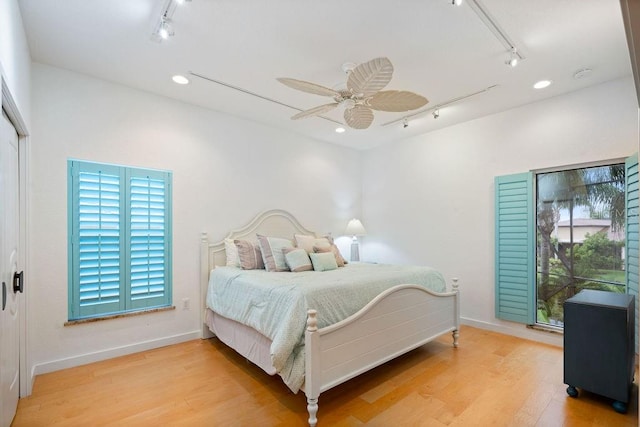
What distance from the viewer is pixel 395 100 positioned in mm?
2303

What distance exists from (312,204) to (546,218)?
9.87 ft

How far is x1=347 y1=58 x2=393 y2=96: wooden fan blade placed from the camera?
189cm

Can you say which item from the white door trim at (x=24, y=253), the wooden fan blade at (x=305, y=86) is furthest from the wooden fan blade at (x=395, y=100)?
the white door trim at (x=24, y=253)

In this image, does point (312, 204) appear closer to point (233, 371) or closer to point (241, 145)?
point (241, 145)

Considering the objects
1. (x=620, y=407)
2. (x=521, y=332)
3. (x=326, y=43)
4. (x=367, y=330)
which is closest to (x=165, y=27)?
(x=326, y=43)

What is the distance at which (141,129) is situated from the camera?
320 centimetres

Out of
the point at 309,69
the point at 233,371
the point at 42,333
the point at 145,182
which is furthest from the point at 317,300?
the point at 42,333

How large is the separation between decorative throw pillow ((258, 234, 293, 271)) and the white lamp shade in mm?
1626

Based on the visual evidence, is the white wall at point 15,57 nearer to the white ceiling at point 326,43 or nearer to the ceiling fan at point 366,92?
the white ceiling at point 326,43

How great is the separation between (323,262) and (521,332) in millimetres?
2445

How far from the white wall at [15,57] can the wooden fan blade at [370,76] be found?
193 cm

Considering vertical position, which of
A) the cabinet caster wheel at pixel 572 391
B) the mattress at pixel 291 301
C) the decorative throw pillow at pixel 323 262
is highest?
the decorative throw pillow at pixel 323 262

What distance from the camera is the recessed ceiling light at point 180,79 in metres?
2.91

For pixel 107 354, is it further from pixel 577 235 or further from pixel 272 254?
pixel 577 235
